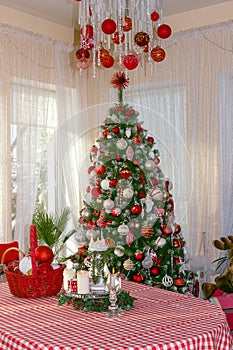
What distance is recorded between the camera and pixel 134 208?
445cm

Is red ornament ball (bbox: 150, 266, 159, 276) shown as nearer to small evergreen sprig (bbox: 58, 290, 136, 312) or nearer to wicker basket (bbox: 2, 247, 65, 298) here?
wicker basket (bbox: 2, 247, 65, 298)

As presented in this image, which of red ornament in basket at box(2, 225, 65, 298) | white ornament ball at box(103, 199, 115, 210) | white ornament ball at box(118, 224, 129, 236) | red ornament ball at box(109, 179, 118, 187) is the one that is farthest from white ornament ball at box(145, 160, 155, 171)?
red ornament in basket at box(2, 225, 65, 298)

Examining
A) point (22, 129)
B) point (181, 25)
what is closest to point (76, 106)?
point (22, 129)

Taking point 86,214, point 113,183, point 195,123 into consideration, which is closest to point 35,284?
point 113,183

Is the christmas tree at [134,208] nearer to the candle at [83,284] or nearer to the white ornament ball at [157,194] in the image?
the white ornament ball at [157,194]

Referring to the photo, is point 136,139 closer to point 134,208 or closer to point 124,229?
point 134,208

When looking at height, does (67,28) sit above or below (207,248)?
above

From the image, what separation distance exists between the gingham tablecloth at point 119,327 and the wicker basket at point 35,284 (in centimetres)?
6

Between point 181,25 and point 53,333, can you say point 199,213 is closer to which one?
point 181,25

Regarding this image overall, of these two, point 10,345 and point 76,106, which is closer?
point 10,345

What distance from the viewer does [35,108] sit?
5.16m

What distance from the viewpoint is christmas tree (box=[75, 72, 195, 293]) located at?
14.7 ft

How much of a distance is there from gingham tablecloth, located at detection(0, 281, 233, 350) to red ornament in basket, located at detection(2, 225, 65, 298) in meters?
0.06

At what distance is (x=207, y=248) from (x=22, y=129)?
7.16ft
